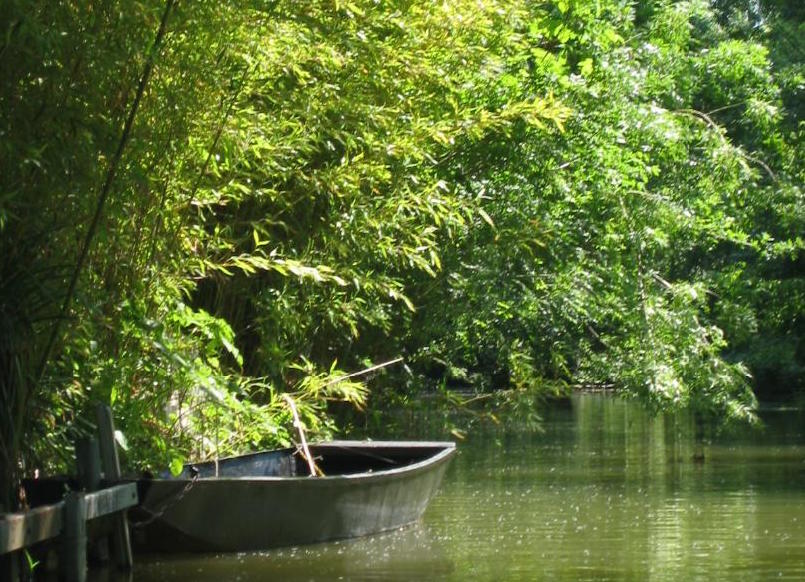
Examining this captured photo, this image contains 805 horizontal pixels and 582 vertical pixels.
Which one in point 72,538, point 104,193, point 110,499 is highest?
point 104,193

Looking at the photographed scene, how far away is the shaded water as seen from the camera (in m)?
8.49

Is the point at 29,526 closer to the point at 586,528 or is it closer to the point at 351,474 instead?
the point at 351,474

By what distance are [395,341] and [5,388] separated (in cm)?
676

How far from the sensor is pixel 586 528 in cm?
1027

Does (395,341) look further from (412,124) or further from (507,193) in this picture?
(412,124)

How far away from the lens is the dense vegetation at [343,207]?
7152 millimetres

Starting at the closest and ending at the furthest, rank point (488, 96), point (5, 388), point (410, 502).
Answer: point (5, 388), point (410, 502), point (488, 96)

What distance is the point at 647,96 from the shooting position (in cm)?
1485

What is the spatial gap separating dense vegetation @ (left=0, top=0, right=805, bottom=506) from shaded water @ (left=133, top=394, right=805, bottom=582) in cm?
86

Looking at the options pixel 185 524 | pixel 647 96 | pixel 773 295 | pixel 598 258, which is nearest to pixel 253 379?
pixel 185 524

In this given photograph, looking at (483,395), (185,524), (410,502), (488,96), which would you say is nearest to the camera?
(185,524)

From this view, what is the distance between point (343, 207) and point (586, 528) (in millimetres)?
3063

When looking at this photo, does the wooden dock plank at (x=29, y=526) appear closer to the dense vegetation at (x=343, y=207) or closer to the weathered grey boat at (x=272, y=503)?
the dense vegetation at (x=343, y=207)

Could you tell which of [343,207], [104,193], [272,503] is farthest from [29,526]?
[343,207]
